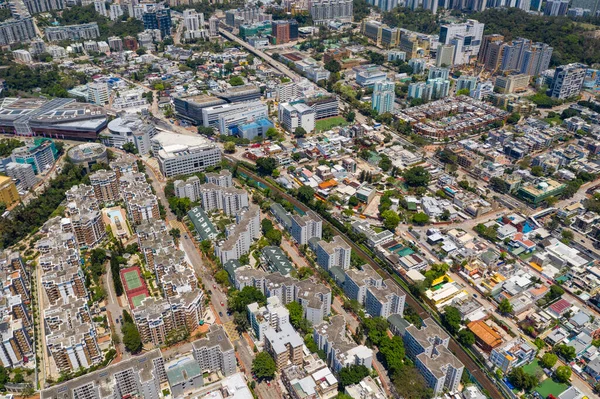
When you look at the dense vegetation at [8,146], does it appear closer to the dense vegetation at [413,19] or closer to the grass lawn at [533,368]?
the grass lawn at [533,368]

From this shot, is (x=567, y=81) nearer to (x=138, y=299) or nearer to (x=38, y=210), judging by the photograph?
(x=138, y=299)

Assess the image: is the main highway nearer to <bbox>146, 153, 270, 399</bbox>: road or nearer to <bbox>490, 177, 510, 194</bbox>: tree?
<bbox>146, 153, 270, 399</bbox>: road

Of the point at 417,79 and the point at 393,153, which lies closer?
the point at 393,153

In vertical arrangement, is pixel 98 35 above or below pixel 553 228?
above

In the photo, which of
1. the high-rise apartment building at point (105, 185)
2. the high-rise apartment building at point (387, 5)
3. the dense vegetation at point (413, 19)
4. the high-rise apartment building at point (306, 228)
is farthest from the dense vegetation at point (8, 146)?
the high-rise apartment building at point (387, 5)

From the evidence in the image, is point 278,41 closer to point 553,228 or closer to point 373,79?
point 373,79

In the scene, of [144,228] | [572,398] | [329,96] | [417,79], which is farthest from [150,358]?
[417,79]

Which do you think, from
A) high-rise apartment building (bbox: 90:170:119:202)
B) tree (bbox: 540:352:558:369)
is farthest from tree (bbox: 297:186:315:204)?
tree (bbox: 540:352:558:369)

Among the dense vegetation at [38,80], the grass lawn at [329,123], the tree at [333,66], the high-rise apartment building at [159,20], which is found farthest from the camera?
the high-rise apartment building at [159,20]
